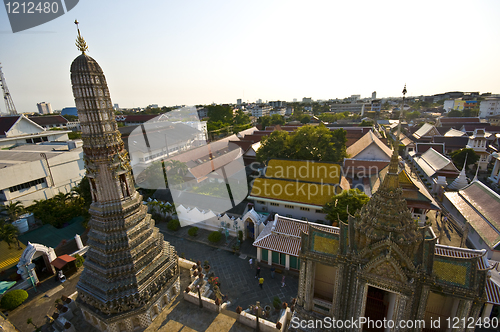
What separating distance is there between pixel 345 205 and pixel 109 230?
16431 mm

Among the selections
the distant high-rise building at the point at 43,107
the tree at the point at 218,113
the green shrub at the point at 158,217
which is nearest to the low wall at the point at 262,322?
the green shrub at the point at 158,217

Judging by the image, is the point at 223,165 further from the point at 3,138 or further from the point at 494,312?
the point at 3,138

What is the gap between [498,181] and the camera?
106ft

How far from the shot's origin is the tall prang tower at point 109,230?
10508 mm

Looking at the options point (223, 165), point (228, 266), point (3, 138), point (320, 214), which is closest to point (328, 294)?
point (228, 266)

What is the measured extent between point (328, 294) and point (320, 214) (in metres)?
11.0

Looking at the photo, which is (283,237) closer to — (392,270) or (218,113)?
(392,270)

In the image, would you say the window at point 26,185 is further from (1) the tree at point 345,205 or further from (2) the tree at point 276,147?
(1) the tree at point 345,205

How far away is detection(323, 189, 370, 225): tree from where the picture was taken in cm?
1814

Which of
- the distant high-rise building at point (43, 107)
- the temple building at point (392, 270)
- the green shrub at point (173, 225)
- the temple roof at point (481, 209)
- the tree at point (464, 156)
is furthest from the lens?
the distant high-rise building at point (43, 107)

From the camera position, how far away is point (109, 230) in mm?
11141

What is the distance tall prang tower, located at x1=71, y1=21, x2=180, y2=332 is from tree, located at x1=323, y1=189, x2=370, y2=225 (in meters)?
13.8

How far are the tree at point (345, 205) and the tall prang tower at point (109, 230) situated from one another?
45.4 feet

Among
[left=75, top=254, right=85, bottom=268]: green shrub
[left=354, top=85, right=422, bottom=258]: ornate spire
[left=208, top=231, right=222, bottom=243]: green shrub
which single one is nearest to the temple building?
[left=354, top=85, right=422, bottom=258]: ornate spire
